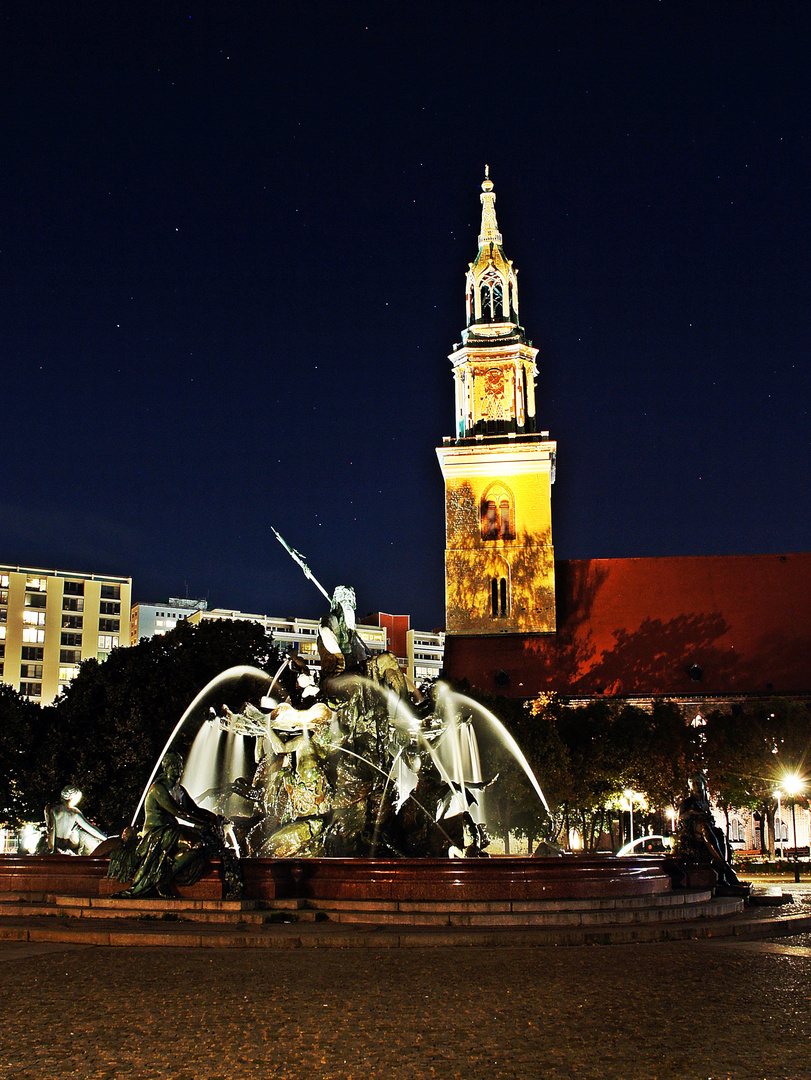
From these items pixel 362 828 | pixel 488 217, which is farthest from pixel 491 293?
pixel 362 828

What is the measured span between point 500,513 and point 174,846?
51507 mm

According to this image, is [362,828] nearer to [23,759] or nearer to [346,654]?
[346,654]

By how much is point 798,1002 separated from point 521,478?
2237 inches

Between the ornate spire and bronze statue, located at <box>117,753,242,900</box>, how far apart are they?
209 feet

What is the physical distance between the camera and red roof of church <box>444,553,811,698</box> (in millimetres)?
63781

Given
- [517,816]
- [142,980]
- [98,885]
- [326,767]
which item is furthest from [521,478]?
[142,980]

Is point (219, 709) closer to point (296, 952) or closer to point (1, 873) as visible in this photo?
point (1, 873)

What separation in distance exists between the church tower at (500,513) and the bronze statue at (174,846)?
49.6 meters

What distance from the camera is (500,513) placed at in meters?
65.9

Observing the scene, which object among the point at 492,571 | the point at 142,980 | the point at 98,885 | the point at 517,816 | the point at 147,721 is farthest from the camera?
the point at 492,571

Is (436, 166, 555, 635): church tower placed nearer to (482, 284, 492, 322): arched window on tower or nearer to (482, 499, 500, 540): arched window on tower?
(482, 499, 500, 540): arched window on tower

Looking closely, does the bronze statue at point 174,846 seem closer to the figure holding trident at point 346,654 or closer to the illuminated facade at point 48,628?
the figure holding trident at point 346,654

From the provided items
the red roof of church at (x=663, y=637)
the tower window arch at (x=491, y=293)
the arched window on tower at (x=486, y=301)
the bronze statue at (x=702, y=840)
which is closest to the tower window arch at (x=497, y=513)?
the red roof of church at (x=663, y=637)

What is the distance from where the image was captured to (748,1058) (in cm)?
741
